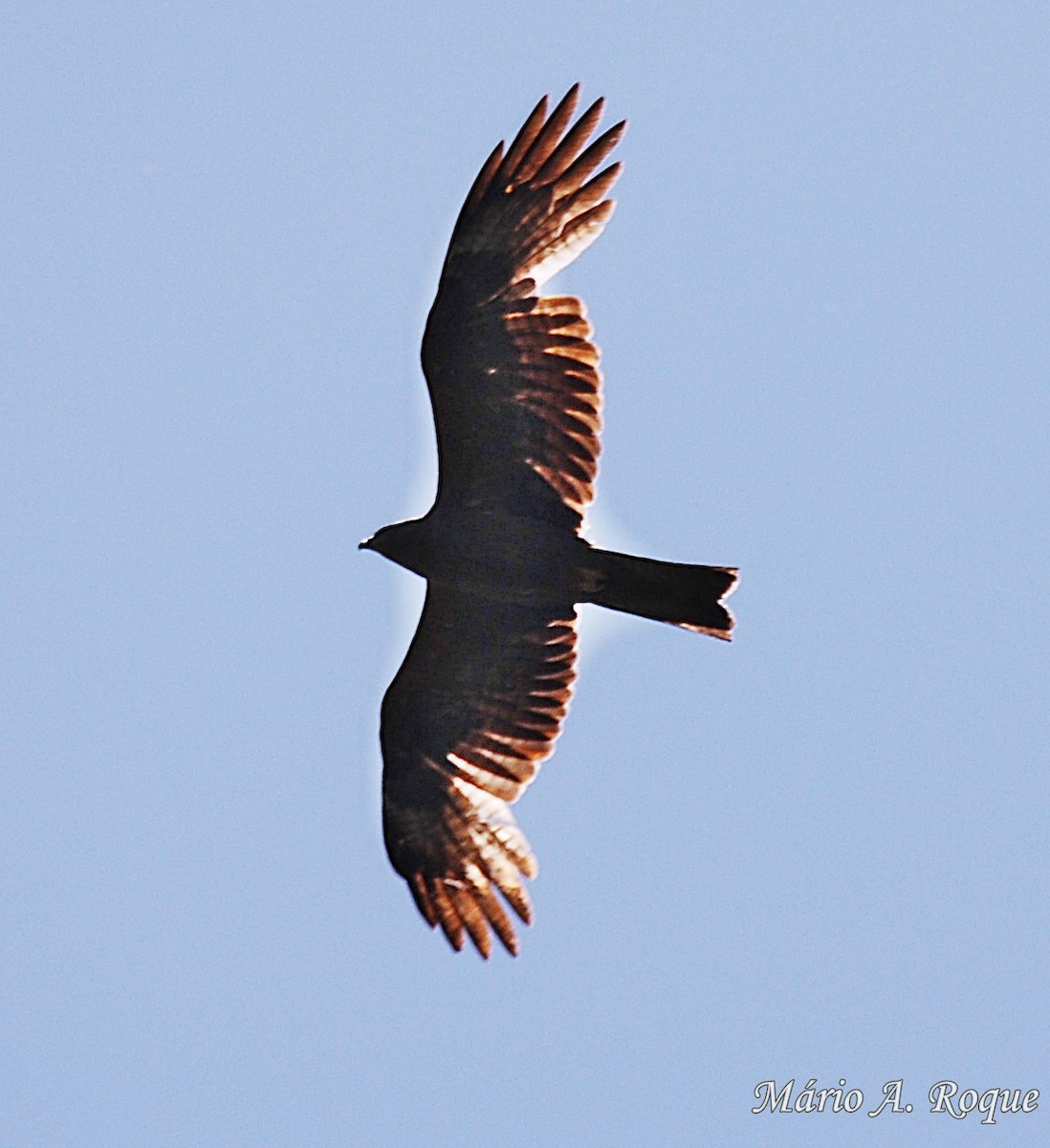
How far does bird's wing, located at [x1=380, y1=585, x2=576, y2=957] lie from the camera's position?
11.1 meters

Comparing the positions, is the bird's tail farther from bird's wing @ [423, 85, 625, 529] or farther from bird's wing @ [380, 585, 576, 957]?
bird's wing @ [423, 85, 625, 529]

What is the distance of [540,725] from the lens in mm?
11250

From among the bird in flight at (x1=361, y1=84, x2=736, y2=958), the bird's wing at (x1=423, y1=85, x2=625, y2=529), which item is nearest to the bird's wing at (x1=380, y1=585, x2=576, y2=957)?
the bird in flight at (x1=361, y1=84, x2=736, y2=958)

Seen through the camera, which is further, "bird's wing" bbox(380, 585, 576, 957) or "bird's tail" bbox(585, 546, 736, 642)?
"bird's wing" bbox(380, 585, 576, 957)

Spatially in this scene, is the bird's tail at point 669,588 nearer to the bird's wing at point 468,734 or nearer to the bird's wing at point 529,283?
the bird's wing at point 468,734

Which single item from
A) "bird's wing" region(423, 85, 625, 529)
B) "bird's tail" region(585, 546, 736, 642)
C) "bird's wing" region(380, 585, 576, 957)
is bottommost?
"bird's wing" region(380, 585, 576, 957)

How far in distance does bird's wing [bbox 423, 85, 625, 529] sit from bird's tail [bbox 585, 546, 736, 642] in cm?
65

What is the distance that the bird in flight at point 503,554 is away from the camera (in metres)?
10.5

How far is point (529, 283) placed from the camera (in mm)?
10461

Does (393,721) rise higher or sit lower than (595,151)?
lower

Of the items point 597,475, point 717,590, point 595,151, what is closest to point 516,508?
point 597,475

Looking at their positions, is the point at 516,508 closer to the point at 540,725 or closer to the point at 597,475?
the point at 597,475

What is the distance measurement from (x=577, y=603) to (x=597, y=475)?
78cm

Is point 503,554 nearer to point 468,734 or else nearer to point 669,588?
point 669,588
